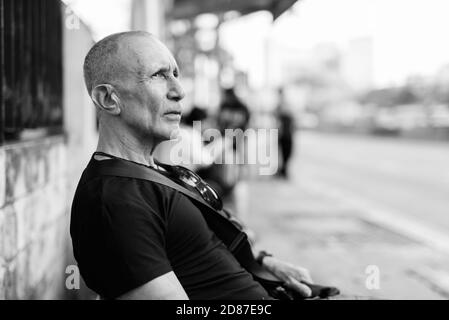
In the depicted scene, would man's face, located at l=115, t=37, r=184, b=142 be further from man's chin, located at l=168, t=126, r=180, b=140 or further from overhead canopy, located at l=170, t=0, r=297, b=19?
overhead canopy, located at l=170, t=0, r=297, b=19

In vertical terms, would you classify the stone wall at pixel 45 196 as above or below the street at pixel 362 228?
above

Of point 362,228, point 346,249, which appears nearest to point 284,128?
point 362,228

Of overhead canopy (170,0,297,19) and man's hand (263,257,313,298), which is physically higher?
overhead canopy (170,0,297,19)

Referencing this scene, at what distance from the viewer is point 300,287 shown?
215 cm

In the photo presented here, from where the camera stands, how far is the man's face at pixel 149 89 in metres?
1.78

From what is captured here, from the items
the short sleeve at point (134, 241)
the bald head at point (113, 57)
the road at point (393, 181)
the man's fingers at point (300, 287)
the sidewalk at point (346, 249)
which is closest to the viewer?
the short sleeve at point (134, 241)

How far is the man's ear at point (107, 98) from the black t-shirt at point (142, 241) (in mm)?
209

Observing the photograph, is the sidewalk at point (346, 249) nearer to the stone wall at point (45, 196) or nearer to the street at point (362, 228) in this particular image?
the street at point (362, 228)

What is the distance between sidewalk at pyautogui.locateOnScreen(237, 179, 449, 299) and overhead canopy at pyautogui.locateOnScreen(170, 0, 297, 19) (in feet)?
7.54

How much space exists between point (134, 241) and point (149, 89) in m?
0.50

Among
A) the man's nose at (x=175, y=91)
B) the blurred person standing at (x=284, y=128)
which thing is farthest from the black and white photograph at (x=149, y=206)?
the blurred person standing at (x=284, y=128)

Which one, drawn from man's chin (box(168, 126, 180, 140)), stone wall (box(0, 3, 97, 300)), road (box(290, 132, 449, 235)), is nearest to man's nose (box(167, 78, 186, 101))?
man's chin (box(168, 126, 180, 140))

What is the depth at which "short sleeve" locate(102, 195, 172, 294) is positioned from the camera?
5.06ft
